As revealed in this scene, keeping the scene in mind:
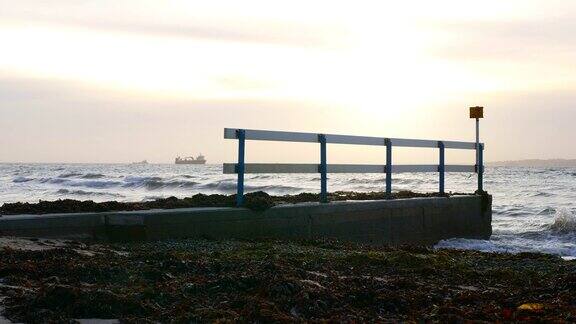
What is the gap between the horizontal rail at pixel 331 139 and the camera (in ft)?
31.0

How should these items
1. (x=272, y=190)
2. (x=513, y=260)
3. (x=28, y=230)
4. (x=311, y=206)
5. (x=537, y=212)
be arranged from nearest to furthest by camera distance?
(x=28, y=230), (x=513, y=260), (x=311, y=206), (x=537, y=212), (x=272, y=190)

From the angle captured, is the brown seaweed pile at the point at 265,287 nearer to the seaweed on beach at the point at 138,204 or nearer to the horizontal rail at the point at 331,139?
the seaweed on beach at the point at 138,204

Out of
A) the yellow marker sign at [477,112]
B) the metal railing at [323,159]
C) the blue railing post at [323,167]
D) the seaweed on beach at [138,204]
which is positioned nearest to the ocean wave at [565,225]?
the yellow marker sign at [477,112]

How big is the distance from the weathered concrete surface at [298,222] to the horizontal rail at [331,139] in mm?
911

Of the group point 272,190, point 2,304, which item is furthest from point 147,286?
point 272,190

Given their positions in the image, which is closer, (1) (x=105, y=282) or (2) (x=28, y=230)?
(1) (x=105, y=282)

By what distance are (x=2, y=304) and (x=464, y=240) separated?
980 cm

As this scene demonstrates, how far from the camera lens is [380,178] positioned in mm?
43656

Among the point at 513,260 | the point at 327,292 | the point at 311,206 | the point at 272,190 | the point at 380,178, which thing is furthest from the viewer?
the point at 380,178

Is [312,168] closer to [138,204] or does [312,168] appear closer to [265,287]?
[138,204]

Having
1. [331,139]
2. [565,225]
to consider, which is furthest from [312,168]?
[565,225]

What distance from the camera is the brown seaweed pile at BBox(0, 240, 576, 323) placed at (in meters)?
4.54

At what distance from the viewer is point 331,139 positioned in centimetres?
1073

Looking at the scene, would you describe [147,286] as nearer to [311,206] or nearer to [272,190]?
[311,206]
